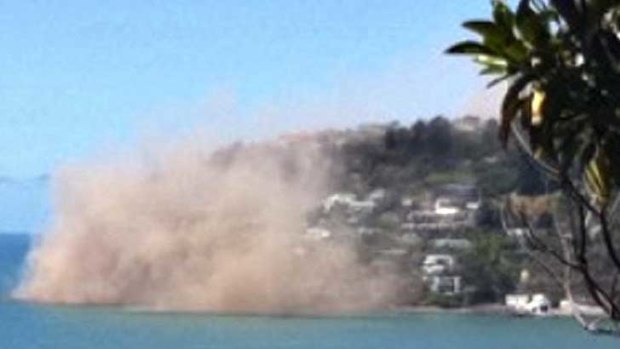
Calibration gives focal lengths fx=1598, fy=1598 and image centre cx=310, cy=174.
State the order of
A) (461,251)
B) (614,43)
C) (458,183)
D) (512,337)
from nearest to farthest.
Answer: (614,43)
(512,337)
(461,251)
(458,183)

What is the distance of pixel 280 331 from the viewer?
64.6 meters

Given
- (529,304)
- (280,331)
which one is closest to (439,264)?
(529,304)

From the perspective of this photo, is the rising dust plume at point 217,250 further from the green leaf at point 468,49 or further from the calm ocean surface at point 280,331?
the green leaf at point 468,49

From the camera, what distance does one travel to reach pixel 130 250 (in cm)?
8756

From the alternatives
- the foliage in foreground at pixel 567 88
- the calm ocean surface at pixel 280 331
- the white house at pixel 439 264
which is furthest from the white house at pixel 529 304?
the foliage in foreground at pixel 567 88

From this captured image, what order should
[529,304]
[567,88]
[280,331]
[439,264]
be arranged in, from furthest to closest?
[439,264], [529,304], [280,331], [567,88]

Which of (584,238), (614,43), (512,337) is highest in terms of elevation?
(614,43)

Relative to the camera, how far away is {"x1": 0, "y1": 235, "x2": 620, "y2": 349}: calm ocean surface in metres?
55.7

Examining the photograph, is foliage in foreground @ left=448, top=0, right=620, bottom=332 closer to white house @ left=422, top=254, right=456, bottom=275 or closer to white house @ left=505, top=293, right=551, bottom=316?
white house @ left=505, top=293, right=551, bottom=316

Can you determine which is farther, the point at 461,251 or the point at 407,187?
the point at 407,187

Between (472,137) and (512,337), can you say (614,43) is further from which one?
(472,137)

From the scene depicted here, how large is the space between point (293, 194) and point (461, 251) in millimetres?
14426

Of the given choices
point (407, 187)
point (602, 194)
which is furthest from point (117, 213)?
point (602, 194)

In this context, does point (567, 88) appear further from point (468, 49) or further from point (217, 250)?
point (217, 250)
